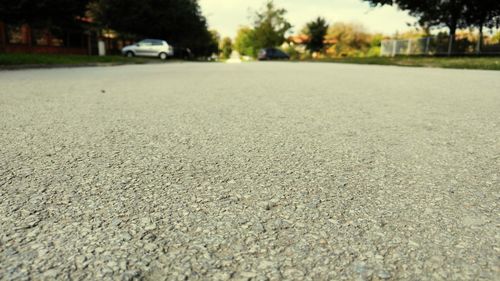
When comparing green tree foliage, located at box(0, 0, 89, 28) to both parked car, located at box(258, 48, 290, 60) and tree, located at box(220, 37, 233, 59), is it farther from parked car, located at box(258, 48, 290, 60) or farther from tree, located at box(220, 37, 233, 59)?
tree, located at box(220, 37, 233, 59)

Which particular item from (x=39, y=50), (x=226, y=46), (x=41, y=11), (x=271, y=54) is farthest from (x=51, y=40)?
(x=226, y=46)

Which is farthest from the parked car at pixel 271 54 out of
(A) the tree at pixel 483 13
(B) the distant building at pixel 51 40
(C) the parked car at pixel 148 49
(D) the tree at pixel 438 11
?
Result: (A) the tree at pixel 483 13

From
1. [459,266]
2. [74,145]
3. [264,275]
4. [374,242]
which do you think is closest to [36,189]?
[74,145]

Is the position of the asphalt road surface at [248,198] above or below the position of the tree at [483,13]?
below

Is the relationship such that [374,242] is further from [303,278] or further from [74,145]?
[74,145]

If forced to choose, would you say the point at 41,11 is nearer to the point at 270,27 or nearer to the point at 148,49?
the point at 148,49

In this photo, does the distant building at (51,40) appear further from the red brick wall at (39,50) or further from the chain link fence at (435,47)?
the chain link fence at (435,47)

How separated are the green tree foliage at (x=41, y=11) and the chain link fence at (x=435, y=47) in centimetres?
2240

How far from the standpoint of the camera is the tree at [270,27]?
6078 cm

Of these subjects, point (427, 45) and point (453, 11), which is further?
point (427, 45)

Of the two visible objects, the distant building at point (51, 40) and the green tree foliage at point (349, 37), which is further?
the green tree foliage at point (349, 37)

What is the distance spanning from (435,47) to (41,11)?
24131mm

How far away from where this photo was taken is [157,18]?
34.8m

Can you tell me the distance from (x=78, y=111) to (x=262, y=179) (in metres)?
2.71
